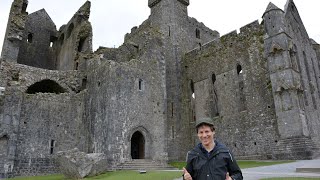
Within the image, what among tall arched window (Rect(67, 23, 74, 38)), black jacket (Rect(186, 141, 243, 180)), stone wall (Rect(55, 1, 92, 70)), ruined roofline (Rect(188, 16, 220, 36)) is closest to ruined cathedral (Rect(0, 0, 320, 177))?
stone wall (Rect(55, 1, 92, 70))

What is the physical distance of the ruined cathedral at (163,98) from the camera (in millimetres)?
19656

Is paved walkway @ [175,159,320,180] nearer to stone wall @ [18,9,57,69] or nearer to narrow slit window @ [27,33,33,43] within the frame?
stone wall @ [18,9,57,69]

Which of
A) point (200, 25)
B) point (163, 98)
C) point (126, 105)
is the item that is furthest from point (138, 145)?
point (200, 25)

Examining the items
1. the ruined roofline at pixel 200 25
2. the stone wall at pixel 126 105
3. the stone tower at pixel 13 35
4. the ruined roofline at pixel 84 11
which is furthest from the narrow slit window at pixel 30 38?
the ruined roofline at pixel 200 25

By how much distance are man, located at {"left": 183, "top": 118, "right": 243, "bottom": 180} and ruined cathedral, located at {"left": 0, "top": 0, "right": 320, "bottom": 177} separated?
16.6 meters

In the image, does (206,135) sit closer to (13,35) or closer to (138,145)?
(138,145)

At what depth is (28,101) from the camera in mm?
21250

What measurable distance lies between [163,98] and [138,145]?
4303 millimetres

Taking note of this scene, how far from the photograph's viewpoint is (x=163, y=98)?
23.7 meters

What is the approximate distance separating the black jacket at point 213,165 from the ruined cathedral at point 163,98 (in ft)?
54.4

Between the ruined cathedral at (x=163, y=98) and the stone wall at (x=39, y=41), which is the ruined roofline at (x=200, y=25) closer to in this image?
the ruined cathedral at (x=163, y=98)

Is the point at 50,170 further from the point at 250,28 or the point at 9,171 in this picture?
the point at 250,28

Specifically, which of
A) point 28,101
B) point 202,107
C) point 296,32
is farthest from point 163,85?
point 296,32

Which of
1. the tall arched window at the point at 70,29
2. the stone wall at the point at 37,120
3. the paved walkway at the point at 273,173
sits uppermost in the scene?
the tall arched window at the point at 70,29
